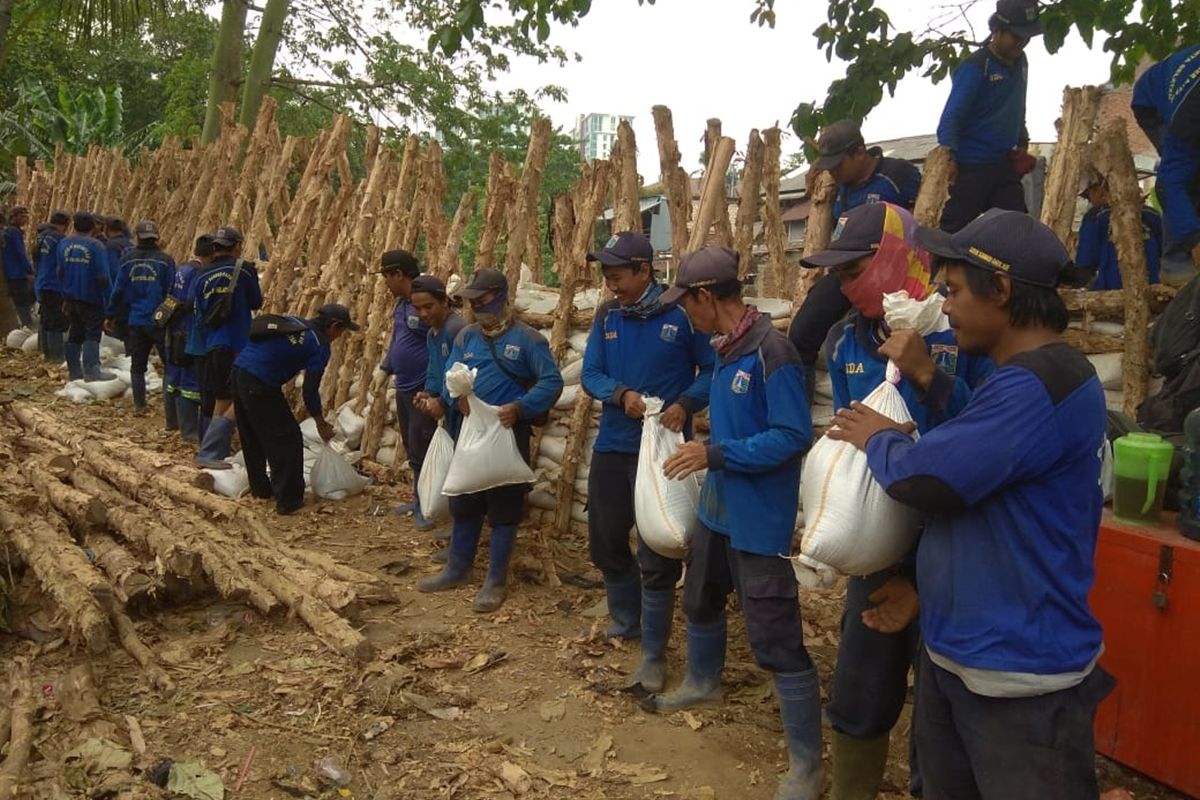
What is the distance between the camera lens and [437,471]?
17.3 feet

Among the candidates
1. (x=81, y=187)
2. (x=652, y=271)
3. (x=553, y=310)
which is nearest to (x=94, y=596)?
(x=652, y=271)

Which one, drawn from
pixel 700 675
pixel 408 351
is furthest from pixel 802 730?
pixel 408 351

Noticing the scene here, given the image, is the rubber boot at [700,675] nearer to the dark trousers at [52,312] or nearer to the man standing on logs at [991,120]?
the man standing on logs at [991,120]

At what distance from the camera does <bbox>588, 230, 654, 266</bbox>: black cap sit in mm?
4129

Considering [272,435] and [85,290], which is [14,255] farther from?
[272,435]

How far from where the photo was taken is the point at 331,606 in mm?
4473

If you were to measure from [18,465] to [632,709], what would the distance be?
4.35m

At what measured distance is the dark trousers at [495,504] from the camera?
5.04 meters

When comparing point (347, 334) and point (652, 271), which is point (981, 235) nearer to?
point (652, 271)

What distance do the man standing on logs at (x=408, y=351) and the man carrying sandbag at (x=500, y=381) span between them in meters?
0.92

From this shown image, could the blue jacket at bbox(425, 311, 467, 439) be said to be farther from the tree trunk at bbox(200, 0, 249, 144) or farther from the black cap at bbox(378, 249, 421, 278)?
the tree trunk at bbox(200, 0, 249, 144)

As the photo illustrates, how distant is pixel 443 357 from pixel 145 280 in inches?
184

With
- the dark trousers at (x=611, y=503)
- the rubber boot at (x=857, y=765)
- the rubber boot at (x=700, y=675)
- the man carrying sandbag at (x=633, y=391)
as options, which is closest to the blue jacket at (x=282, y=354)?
the man carrying sandbag at (x=633, y=391)

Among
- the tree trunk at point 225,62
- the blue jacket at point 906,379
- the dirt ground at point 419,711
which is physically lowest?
the dirt ground at point 419,711
